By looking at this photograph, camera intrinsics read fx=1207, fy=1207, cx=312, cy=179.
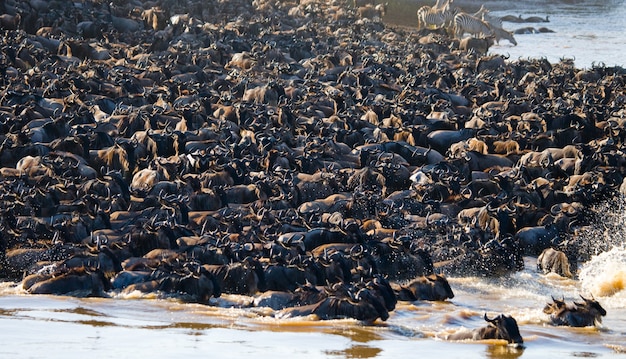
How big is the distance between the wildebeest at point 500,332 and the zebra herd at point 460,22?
117ft

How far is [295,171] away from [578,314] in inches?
314

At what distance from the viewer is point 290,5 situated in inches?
2093

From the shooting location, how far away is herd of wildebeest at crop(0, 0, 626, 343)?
15.5 meters

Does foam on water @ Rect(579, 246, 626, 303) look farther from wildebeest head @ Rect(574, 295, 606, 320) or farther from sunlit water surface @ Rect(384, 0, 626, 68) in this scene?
sunlit water surface @ Rect(384, 0, 626, 68)

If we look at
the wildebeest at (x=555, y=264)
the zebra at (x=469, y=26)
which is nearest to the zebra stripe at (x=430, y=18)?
the zebra at (x=469, y=26)

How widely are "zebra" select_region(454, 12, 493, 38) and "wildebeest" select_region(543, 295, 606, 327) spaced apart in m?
35.6

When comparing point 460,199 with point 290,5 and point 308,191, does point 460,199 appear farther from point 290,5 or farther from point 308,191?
point 290,5

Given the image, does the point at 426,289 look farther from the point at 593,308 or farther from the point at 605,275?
the point at 605,275

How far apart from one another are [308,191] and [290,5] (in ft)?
112

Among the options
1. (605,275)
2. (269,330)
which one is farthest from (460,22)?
(269,330)

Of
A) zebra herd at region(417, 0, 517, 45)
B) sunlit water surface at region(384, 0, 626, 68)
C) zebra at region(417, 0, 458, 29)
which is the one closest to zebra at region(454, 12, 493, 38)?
zebra herd at region(417, 0, 517, 45)

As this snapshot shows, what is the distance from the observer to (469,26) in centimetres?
4988

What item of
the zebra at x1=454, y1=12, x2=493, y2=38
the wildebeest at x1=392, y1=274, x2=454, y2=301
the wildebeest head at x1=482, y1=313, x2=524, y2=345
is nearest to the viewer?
the wildebeest head at x1=482, y1=313, x2=524, y2=345

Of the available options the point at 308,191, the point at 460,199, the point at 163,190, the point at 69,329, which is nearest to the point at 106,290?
the point at 69,329
